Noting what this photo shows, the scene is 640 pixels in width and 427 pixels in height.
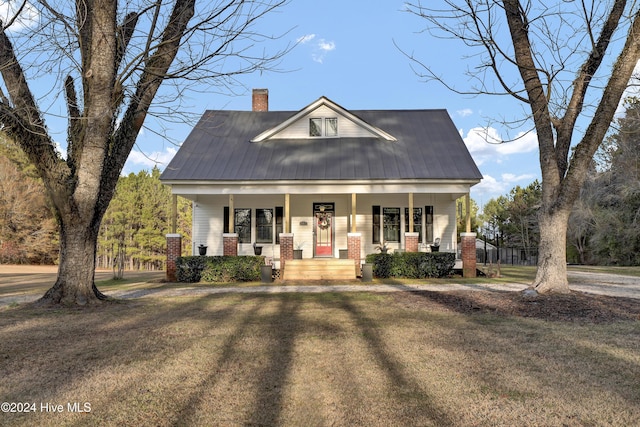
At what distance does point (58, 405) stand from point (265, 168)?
44.4 ft

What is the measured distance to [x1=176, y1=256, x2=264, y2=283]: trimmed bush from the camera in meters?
14.5

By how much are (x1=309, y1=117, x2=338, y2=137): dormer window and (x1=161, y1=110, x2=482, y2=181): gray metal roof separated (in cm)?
40

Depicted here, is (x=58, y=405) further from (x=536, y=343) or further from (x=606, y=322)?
(x=606, y=322)

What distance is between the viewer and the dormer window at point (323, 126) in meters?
19.0

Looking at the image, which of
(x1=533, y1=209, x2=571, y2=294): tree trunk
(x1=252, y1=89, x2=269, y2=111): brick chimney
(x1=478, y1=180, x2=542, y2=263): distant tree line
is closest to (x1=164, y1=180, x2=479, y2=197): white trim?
(x1=533, y1=209, x2=571, y2=294): tree trunk

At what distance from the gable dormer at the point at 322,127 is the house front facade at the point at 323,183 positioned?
4cm

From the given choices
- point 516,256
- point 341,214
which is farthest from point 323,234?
point 516,256

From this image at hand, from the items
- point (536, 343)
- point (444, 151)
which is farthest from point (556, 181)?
point (444, 151)

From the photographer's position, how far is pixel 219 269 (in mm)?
14453

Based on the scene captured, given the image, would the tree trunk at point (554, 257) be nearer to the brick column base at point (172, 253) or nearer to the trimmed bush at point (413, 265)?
the trimmed bush at point (413, 265)

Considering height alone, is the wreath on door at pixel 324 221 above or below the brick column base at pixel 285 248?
above

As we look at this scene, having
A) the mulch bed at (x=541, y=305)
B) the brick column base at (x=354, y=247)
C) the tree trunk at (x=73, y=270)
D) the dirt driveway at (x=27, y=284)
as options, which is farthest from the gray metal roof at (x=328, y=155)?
the tree trunk at (x=73, y=270)

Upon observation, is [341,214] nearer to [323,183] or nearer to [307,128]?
[323,183]

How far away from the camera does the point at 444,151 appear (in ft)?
58.0
